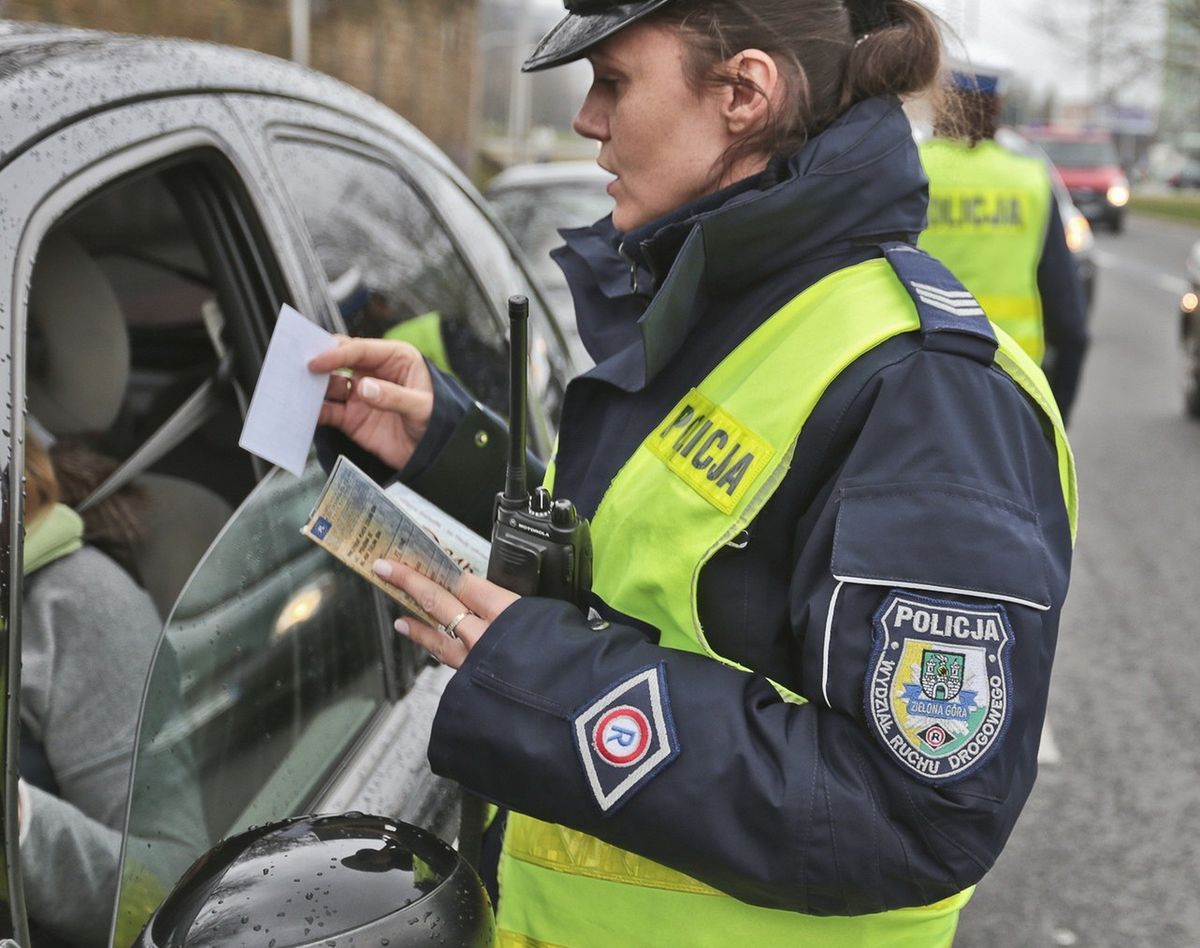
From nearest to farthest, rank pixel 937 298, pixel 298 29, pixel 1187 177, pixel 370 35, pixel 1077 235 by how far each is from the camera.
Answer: pixel 937 298, pixel 1077 235, pixel 298 29, pixel 370 35, pixel 1187 177

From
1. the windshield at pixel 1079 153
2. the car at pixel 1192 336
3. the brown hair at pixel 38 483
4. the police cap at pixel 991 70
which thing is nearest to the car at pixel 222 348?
the brown hair at pixel 38 483

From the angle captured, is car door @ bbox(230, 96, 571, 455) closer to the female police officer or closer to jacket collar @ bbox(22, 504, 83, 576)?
jacket collar @ bbox(22, 504, 83, 576)

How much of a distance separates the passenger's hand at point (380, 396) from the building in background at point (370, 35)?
26.2 feet

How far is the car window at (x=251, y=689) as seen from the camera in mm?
1306

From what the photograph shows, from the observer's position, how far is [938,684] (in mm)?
1086

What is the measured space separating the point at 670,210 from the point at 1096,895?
248 centimetres

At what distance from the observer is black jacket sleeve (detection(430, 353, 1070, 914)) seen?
42.9 inches

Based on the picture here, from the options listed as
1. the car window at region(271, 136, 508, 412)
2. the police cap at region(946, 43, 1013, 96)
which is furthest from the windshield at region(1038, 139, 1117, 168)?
the car window at region(271, 136, 508, 412)

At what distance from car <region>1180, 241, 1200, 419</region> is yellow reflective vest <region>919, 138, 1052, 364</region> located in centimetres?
464

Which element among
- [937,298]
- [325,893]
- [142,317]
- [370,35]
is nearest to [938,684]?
[937,298]

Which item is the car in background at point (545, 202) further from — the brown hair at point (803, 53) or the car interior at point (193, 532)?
the brown hair at point (803, 53)

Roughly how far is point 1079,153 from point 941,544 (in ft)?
94.2

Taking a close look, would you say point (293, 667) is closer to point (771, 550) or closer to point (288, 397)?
point (288, 397)

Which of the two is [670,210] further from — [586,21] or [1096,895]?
[1096,895]
